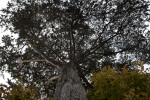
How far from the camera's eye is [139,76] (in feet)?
17.4

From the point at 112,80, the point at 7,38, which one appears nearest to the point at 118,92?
the point at 112,80

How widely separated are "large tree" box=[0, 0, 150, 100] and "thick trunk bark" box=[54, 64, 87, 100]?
0.13 ft

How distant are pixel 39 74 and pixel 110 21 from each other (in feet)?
20.0

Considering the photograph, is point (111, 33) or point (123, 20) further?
point (111, 33)

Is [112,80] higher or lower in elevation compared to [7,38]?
lower

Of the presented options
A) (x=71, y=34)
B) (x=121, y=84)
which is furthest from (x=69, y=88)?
(x=71, y=34)

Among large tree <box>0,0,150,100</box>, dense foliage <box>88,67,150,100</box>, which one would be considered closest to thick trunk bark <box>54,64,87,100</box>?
large tree <box>0,0,150,100</box>

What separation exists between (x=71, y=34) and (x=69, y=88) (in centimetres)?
338

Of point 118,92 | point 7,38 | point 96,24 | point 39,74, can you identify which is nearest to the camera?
point 118,92

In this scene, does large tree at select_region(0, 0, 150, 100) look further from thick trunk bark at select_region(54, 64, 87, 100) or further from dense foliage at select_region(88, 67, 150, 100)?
dense foliage at select_region(88, 67, 150, 100)

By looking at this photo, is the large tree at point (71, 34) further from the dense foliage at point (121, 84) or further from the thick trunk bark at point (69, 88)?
the dense foliage at point (121, 84)

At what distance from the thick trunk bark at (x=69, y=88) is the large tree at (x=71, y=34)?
4 centimetres

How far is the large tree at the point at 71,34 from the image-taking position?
289 inches

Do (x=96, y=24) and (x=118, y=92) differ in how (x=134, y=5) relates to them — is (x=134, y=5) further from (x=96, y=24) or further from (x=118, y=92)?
(x=118, y=92)
